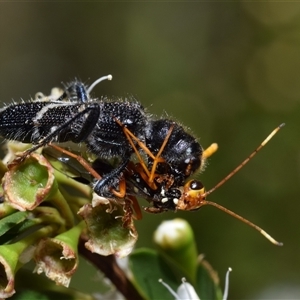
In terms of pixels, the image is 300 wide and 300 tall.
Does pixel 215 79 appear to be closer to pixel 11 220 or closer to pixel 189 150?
pixel 189 150

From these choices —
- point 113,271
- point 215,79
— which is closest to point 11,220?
point 113,271

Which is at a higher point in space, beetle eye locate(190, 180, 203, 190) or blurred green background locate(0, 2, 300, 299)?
beetle eye locate(190, 180, 203, 190)

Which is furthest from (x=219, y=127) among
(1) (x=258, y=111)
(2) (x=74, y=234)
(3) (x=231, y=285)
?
(2) (x=74, y=234)

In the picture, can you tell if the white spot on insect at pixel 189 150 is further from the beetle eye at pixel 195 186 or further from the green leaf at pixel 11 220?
the green leaf at pixel 11 220

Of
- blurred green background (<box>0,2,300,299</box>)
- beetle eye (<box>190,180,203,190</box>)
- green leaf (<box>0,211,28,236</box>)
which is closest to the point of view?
green leaf (<box>0,211,28,236</box>)

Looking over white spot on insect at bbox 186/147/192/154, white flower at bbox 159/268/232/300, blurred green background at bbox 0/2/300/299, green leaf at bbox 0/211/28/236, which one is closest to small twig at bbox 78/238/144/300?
white flower at bbox 159/268/232/300

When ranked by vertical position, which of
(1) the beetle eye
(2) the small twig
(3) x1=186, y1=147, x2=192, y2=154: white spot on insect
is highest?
(3) x1=186, y1=147, x2=192, y2=154: white spot on insect

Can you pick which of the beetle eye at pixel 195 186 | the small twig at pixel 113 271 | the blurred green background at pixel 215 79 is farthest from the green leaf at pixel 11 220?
the blurred green background at pixel 215 79

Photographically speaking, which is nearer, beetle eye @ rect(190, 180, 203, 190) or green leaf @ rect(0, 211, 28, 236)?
green leaf @ rect(0, 211, 28, 236)

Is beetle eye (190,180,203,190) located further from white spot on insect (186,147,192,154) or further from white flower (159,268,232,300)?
white flower (159,268,232,300)
